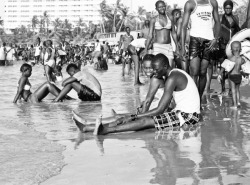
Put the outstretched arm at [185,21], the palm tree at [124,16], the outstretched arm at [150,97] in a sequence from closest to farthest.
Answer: the outstretched arm at [150,97], the outstretched arm at [185,21], the palm tree at [124,16]

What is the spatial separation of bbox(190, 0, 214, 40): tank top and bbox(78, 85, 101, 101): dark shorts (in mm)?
2649

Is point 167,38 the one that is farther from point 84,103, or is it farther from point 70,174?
point 70,174

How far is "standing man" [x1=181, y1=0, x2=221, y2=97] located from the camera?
8.34 metres

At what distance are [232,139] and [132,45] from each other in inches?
315

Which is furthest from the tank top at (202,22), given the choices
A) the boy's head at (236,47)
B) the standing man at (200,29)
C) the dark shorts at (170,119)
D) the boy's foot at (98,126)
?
the boy's foot at (98,126)

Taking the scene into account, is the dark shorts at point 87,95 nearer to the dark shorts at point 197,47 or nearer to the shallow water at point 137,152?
the shallow water at point 137,152

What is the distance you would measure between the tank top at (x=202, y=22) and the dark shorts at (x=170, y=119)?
6.91ft

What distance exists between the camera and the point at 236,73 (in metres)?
9.12

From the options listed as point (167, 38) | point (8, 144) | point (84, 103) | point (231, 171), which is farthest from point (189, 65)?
point (231, 171)

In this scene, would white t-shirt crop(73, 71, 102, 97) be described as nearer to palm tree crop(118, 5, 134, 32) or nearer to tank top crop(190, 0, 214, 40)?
tank top crop(190, 0, 214, 40)

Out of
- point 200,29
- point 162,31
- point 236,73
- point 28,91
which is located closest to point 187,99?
point 200,29

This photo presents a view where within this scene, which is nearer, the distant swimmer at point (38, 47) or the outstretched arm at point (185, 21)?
the outstretched arm at point (185, 21)

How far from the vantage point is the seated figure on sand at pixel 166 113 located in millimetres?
6469

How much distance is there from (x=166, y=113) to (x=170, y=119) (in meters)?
0.09
